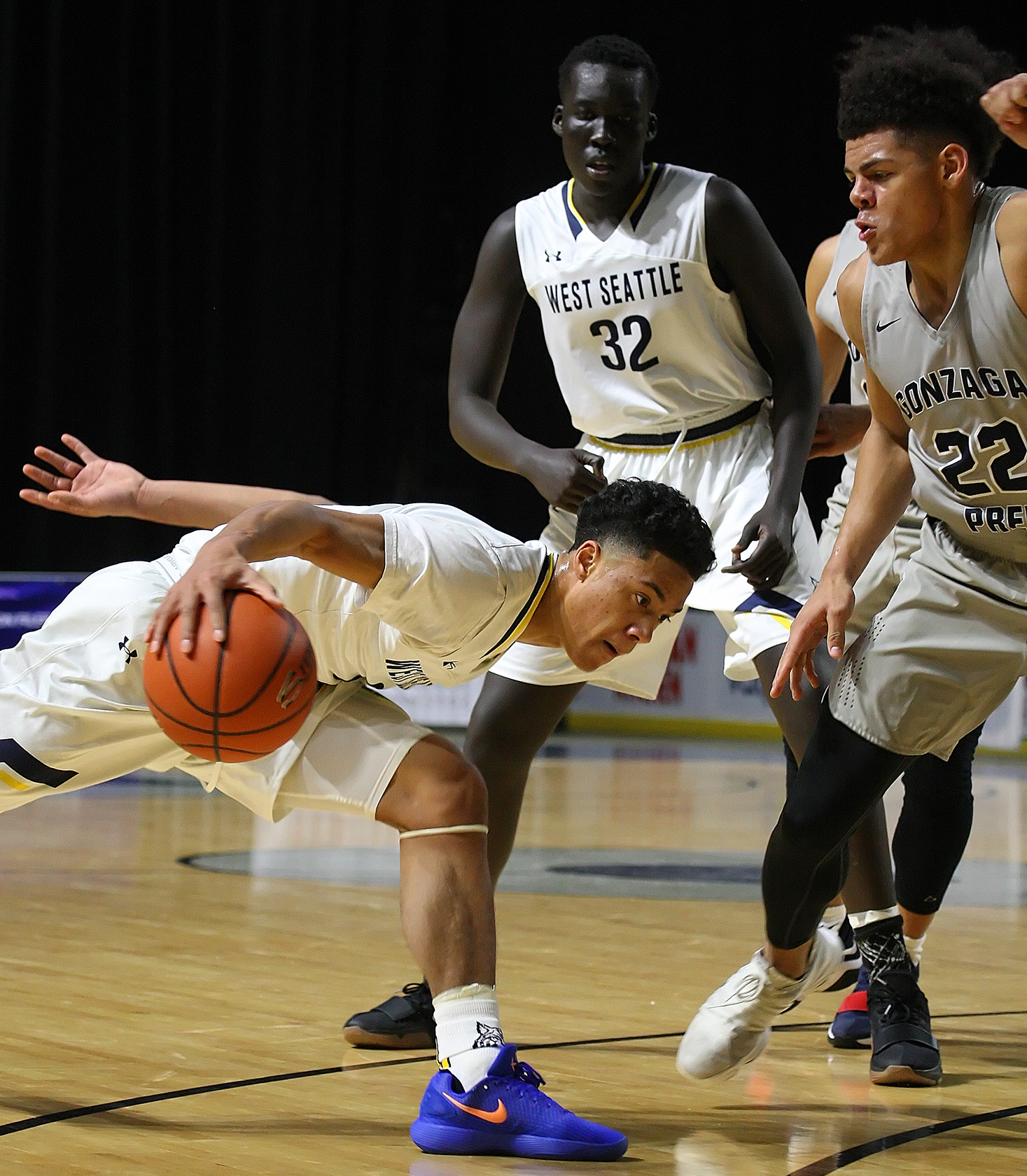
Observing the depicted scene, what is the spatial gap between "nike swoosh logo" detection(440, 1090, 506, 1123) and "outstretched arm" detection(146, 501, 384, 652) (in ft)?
2.86

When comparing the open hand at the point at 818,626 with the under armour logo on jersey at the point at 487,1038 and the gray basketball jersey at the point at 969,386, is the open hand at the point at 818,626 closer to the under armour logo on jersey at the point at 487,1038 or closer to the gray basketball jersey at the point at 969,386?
the gray basketball jersey at the point at 969,386

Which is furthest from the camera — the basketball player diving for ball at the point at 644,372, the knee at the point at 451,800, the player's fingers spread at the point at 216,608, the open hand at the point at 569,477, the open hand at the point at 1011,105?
the basketball player diving for ball at the point at 644,372

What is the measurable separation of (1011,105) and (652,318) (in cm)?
160

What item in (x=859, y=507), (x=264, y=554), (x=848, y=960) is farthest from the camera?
(x=848, y=960)

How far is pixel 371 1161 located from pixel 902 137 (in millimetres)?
1962

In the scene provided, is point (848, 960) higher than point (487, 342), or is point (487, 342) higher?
point (487, 342)

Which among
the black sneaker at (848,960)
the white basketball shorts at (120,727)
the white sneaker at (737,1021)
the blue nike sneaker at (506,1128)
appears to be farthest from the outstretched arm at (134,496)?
the black sneaker at (848,960)

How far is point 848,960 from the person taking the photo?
12.9 feet

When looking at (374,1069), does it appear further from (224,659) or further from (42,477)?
(42,477)

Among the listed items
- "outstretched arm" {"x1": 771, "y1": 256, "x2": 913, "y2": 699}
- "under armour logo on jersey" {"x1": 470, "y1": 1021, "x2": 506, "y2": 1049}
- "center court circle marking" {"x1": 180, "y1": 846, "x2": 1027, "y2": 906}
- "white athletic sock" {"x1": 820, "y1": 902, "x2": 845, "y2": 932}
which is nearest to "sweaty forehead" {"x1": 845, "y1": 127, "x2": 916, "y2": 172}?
"outstretched arm" {"x1": 771, "y1": 256, "x2": 913, "y2": 699}

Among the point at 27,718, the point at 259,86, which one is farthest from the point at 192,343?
the point at 27,718

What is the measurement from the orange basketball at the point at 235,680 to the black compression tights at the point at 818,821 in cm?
101

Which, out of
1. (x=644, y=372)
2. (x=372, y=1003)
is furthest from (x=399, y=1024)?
(x=644, y=372)

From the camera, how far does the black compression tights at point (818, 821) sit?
309 cm
